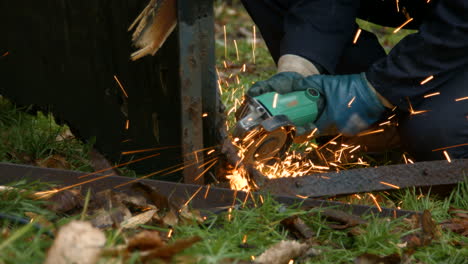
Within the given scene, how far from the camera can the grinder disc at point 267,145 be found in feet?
7.70

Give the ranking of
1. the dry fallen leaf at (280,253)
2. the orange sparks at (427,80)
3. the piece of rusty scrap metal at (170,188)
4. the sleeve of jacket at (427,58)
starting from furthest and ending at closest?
the orange sparks at (427,80)
the sleeve of jacket at (427,58)
the piece of rusty scrap metal at (170,188)
the dry fallen leaf at (280,253)

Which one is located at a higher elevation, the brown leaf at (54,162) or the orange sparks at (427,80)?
the orange sparks at (427,80)

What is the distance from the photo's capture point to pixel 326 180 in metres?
2.40

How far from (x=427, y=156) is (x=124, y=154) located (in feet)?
4.33

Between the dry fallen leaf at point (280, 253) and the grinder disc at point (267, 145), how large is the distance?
1.90ft

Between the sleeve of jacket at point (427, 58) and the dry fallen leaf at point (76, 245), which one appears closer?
the dry fallen leaf at point (76, 245)

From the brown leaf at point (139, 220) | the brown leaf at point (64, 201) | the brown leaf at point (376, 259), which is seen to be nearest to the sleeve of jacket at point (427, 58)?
the brown leaf at point (376, 259)

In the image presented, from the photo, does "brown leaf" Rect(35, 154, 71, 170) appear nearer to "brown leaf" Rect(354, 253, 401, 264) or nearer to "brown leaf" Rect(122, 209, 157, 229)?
"brown leaf" Rect(122, 209, 157, 229)

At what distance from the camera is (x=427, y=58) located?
8.05 ft

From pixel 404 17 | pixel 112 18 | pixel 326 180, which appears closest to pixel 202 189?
pixel 326 180

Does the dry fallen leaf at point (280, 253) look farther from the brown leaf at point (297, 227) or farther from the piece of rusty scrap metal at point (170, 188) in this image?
the piece of rusty scrap metal at point (170, 188)

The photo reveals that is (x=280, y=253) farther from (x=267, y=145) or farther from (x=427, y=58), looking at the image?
(x=427, y=58)

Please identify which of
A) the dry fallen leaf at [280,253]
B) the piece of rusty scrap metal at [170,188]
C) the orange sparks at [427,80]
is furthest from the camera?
the orange sparks at [427,80]

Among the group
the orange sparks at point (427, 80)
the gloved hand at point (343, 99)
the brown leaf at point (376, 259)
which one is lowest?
the brown leaf at point (376, 259)
